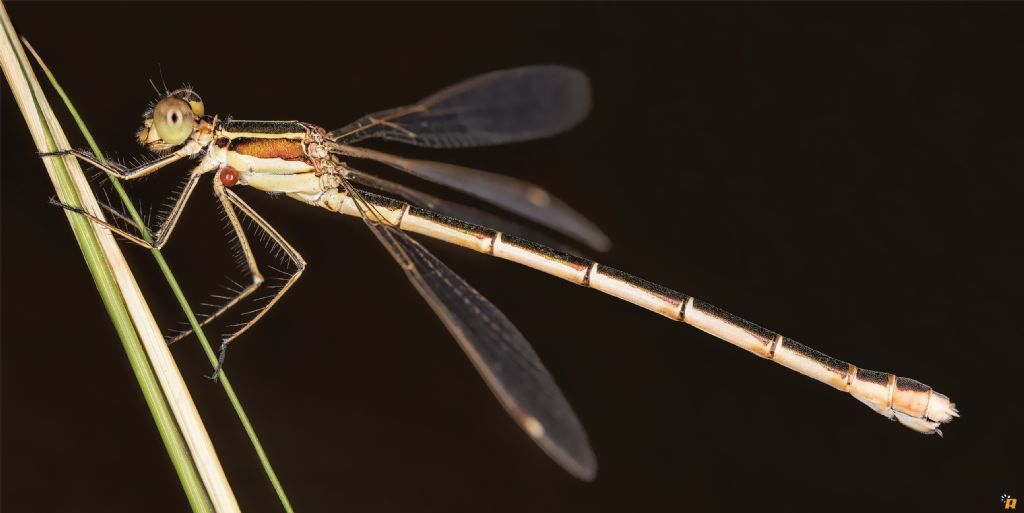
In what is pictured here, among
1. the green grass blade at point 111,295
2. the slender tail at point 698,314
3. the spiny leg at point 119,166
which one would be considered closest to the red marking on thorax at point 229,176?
the spiny leg at point 119,166

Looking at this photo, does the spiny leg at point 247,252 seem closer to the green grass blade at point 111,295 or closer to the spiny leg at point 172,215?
the spiny leg at point 172,215

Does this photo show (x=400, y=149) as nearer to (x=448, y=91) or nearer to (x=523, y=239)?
(x=448, y=91)

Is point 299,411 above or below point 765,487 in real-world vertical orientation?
above

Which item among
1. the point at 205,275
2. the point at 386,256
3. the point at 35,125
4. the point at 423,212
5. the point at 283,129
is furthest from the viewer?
the point at 386,256

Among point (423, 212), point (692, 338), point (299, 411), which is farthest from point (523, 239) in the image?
point (299, 411)

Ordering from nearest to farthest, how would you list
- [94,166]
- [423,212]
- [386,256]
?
[94,166]
[423,212]
[386,256]

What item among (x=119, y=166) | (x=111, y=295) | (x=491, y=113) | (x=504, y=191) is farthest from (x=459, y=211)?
(x=111, y=295)

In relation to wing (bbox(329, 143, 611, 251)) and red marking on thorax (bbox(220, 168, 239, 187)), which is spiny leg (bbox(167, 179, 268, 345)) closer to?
red marking on thorax (bbox(220, 168, 239, 187))

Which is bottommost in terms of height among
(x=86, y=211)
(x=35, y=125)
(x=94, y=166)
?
(x=86, y=211)
